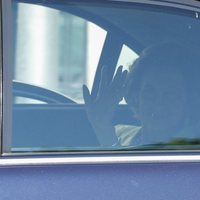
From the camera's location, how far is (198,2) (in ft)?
8.18

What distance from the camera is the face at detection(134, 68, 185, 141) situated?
2.49 meters

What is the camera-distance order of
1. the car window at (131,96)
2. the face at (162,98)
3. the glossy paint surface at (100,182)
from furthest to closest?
1. the face at (162,98)
2. the car window at (131,96)
3. the glossy paint surface at (100,182)

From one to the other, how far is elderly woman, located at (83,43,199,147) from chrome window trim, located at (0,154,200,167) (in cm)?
11

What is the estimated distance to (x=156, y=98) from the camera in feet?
8.22

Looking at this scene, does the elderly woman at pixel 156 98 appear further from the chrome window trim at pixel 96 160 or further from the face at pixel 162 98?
the chrome window trim at pixel 96 160

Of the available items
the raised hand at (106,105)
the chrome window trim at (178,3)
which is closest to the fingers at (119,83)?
the raised hand at (106,105)

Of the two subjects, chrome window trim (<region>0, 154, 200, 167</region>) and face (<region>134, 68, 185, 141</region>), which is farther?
face (<region>134, 68, 185, 141</region>)

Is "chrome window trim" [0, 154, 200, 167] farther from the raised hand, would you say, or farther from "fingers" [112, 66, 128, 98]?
"fingers" [112, 66, 128, 98]

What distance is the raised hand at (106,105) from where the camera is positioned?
2445 millimetres

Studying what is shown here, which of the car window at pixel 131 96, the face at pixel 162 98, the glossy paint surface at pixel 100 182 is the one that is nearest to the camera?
the glossy paint surface at pixel 100 182

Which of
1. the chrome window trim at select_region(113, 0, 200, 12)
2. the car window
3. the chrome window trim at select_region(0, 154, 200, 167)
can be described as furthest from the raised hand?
the chrome window trim at select_region(113, 0, 200, 12)

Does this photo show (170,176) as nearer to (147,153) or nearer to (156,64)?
(147,153)

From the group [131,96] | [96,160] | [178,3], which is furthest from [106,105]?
[178,3]

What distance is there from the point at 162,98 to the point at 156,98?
2cm
